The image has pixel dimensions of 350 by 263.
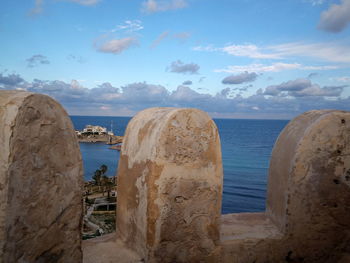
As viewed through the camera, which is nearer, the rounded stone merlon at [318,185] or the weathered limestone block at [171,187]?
the weathered limestone block at [171,187]

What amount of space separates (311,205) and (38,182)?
2801mm

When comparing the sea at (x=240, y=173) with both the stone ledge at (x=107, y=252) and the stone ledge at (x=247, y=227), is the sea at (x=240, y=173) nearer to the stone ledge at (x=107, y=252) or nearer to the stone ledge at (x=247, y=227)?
the stone ledge at (x=247, y=227)

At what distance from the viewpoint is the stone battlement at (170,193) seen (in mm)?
2395

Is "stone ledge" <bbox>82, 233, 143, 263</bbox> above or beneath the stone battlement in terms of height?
beneath

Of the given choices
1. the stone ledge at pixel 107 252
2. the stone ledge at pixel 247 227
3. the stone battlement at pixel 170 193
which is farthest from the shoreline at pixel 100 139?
the stone battlement at pixel 170 193

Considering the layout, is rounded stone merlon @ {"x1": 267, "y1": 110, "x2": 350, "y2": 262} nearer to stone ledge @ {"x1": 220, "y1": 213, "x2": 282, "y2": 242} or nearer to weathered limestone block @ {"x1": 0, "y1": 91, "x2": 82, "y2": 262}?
stone ledge @ {"x1": 220, "y1": 213, "x2": 282, "y2": 242}

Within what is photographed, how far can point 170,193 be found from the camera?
3252 millimetres

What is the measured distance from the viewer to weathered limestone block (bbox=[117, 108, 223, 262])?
3.19m

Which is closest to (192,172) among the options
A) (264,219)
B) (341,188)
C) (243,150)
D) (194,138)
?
(194,138)

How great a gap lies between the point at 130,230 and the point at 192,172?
0.85m

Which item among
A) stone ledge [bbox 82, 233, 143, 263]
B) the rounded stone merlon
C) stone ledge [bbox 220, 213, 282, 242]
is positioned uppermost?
the rounded stone merlon

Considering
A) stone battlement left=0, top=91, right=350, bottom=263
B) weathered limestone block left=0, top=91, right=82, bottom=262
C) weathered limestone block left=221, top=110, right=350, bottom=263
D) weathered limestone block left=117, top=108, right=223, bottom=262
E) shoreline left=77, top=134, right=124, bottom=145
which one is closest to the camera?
weathered limestone block left=0, top=91, right=82, bottom=262

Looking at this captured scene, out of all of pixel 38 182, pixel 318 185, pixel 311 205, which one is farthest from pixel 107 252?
pixel 318 185

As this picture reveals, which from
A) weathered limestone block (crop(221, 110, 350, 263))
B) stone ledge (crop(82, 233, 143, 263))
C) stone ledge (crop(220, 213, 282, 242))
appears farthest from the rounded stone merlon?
stone ledge (crop(82, 233, 143, 263))
